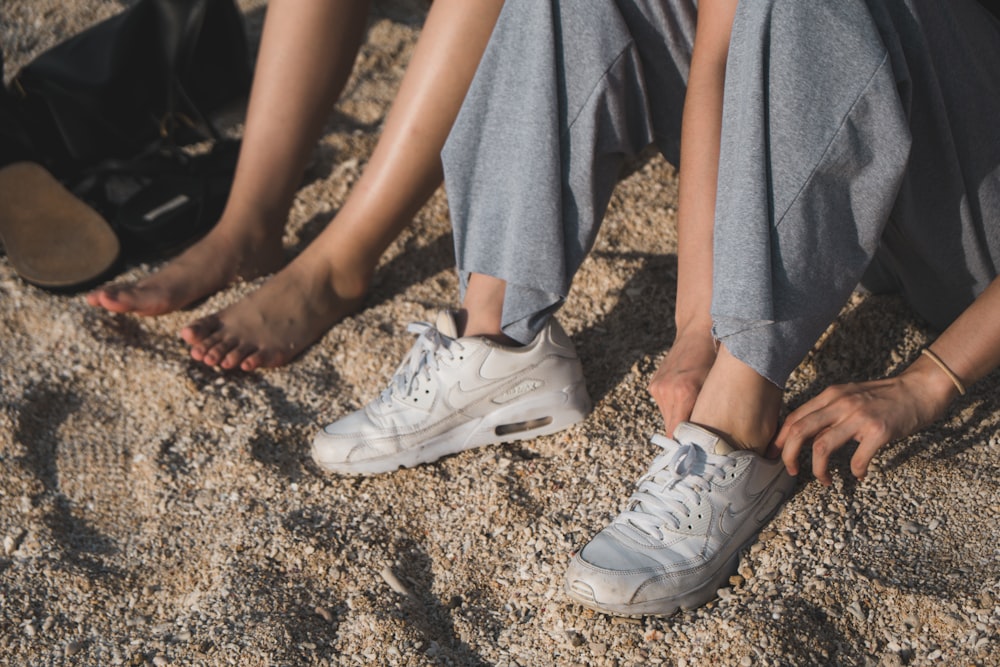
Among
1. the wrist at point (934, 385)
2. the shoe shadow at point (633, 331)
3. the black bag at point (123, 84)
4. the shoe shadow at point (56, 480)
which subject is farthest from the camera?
the black bag at point (123, 84)

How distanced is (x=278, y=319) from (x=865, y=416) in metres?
1.09

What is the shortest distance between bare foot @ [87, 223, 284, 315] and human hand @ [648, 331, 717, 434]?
0.99 meters

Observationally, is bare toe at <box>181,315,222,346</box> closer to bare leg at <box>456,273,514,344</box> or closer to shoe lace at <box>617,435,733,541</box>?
bare leg at <box>456,273,514,344</box>

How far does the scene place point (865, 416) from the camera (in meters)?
1.20

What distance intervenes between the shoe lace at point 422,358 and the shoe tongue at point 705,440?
41 cm

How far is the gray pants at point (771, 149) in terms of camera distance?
1.12 m

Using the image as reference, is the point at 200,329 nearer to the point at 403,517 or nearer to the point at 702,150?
the point at 403,517

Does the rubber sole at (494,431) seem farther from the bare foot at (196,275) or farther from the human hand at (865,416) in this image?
the bare foot at (196,275)

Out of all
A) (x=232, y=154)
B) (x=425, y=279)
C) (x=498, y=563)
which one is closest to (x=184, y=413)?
(x=425, y=279)

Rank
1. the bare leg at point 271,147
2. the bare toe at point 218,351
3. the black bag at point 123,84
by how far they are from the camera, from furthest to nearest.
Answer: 1. the black bag at point 123,84
2. the bare leg at point 271,147
3. the bare toe at point 218,351

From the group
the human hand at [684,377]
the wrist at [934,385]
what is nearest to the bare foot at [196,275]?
the human hand at [684,377]

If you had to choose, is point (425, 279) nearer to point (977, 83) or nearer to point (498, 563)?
point (498, 563)

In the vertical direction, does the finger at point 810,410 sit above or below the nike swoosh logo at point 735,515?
above

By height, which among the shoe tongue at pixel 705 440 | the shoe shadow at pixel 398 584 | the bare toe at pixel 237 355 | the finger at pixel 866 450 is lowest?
the shoe shadow at pixel 398 584
